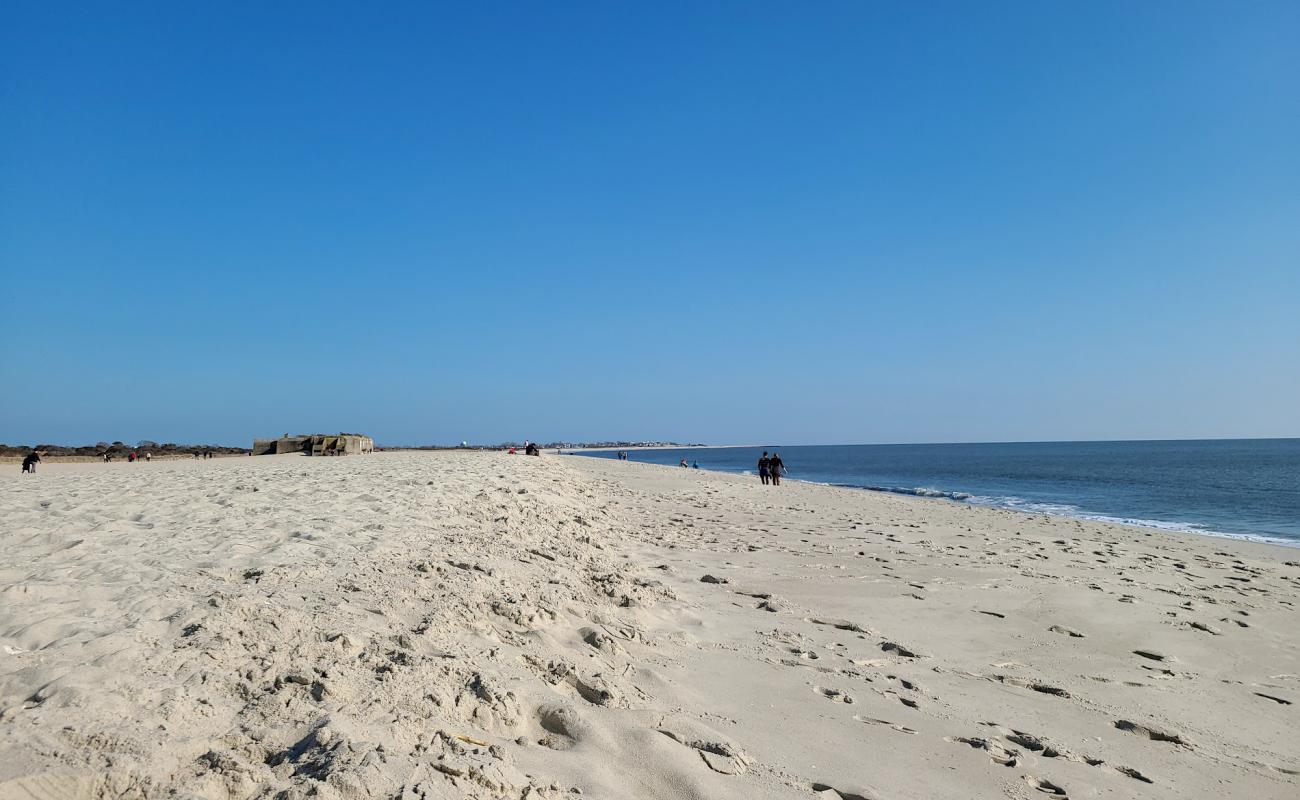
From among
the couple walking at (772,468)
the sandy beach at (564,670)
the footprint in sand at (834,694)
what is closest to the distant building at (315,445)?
the couple walking at (772,468)

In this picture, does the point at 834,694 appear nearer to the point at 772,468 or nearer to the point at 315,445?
the point at 772,468

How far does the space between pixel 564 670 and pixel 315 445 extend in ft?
113

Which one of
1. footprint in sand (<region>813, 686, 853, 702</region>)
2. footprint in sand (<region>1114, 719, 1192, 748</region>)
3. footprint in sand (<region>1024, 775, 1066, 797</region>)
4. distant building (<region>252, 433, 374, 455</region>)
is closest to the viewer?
footprint in sand (<region>1024, 775, 1066, 797</region>)

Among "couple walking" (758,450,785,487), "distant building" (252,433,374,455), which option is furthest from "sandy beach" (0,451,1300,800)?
"distant building" (252,433,374,455)

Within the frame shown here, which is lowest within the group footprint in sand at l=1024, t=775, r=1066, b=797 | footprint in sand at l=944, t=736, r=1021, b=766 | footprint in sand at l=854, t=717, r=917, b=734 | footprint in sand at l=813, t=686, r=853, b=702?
footprint in sand at l=1024, t=775, r=1066, b=797

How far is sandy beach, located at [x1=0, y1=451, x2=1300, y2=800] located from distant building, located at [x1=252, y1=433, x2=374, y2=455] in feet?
89.3

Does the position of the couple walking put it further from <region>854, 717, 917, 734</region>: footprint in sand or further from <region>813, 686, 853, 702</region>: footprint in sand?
<region>854, 717, 917, 734</region>: footprint in sand

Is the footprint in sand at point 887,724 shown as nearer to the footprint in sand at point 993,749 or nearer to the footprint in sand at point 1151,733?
the footprint in sand at point 993,749

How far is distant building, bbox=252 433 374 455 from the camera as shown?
34156 mm

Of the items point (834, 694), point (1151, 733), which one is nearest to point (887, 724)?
point (834, 694)

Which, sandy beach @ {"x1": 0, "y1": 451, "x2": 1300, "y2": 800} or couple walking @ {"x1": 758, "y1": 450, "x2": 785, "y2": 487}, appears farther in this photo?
couple walking @ {"x1": 758, "y1": 450, "x2": 785, "y2": 487}

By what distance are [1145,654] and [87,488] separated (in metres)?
13.8

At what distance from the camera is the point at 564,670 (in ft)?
13.4

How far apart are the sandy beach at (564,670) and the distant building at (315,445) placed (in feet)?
89.3
